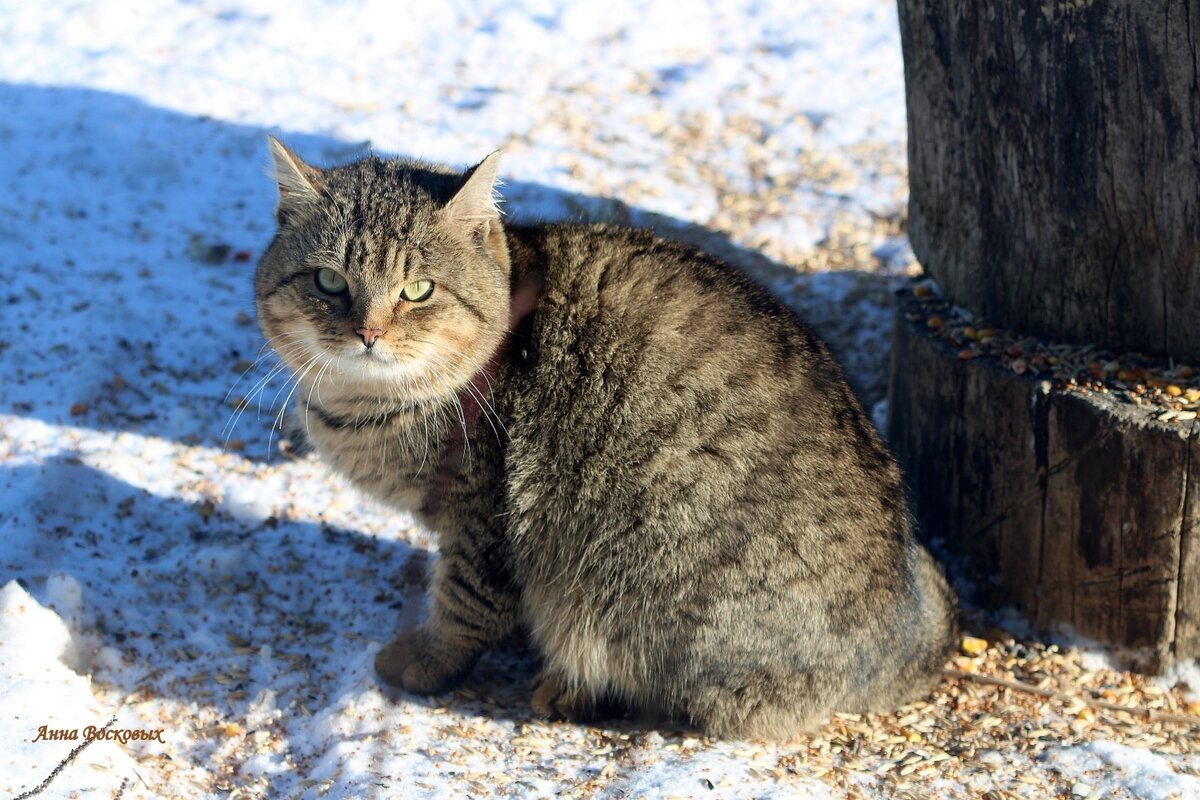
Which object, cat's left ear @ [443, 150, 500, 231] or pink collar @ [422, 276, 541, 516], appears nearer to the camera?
cat's left ear @ [443, 150, 500, 231]

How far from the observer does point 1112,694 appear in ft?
12.0

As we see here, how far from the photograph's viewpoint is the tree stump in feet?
10.8

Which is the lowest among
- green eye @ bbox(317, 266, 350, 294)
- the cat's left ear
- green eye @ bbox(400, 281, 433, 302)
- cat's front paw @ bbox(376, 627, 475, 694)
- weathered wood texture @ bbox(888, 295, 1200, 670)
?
cat's front paw @ bbox(376, 627, 475, 694)

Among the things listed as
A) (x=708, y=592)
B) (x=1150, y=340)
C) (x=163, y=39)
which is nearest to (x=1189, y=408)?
(x=1150, y=340)

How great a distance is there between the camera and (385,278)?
326 cm

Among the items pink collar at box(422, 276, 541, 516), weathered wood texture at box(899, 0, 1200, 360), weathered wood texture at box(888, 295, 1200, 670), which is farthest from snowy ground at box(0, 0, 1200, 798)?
weathered wood texture at box(899, 0, 1200, 360)

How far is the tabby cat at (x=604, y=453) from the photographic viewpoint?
3268mm

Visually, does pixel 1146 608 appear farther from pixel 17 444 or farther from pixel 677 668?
pixel 17 444

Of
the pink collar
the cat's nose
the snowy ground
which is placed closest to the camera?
the cat's nose

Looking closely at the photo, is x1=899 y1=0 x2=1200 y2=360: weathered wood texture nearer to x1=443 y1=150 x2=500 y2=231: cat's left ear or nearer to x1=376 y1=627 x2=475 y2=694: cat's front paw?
x1=443 y1=150 x2=500 y2=231: cat's left ear

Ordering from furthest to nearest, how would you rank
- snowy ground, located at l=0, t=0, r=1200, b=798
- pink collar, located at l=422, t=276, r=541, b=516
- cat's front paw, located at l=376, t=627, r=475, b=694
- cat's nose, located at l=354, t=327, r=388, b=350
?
cat's front paw, located at l=376, t=627, r=475, b=694 → pink collar, located at l=422, t=276, r=541, b=516 → snowy ground, located at l=0, t=0, r=1200, b=798 → cat's nose, located at l=354, t=327, r=388, b=350

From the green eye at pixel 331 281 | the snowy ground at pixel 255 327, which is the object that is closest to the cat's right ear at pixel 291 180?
the green eye at pixel 331 281

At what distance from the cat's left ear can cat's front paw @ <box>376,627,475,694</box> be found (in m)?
1.30

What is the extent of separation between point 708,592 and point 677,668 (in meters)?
0.26
